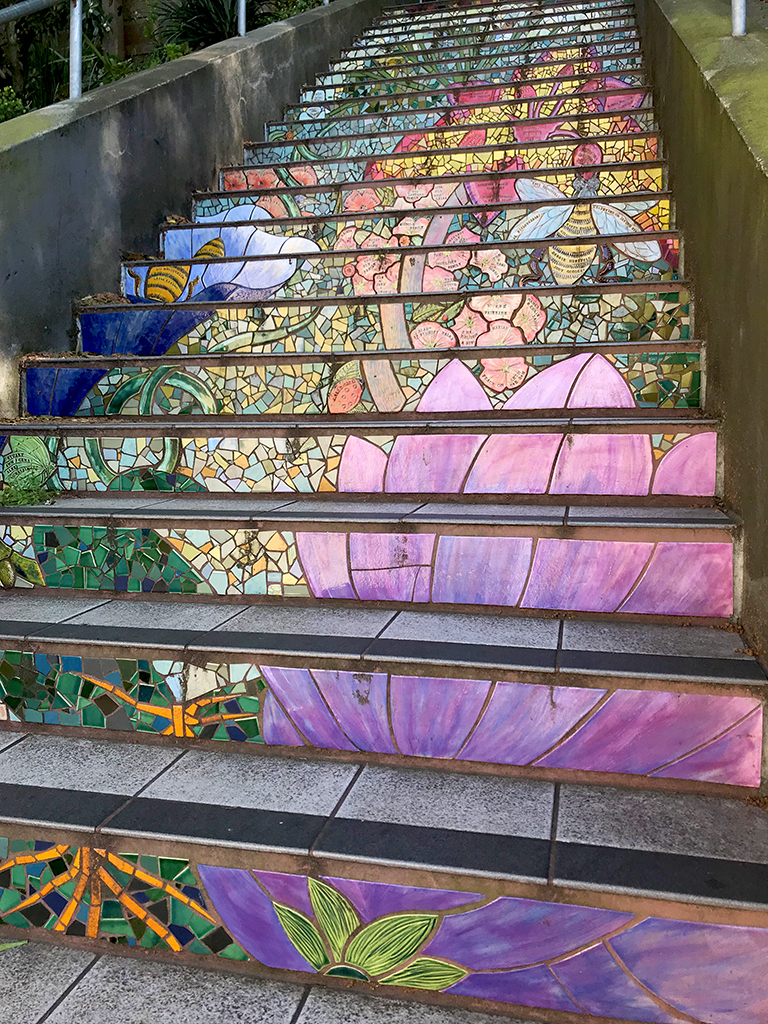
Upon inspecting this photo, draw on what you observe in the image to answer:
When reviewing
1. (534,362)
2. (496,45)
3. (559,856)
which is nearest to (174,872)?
(559,856)

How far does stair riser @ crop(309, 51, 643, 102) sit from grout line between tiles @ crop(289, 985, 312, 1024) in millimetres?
4106

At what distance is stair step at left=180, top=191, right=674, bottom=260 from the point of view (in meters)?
2.87

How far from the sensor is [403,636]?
5.41 ft

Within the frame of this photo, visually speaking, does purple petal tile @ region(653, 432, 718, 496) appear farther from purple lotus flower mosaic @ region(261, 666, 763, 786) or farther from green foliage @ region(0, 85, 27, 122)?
green foliage @ region(0, 85, 27, 122)

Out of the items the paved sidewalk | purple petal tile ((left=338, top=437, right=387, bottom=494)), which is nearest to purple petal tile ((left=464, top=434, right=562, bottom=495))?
purple petal tile ((left=338, top=437, right=387, bottom=494))

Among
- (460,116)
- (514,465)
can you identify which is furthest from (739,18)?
(460,116)

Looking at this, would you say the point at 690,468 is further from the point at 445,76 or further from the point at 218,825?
the point at 445,76

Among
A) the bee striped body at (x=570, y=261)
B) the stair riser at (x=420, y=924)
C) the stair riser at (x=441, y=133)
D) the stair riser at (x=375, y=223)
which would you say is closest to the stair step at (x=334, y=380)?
the bee striped body at (x=570, y=261)

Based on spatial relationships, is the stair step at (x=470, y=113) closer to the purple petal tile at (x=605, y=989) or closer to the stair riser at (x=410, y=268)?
the stair riser at (x=410, y=268)

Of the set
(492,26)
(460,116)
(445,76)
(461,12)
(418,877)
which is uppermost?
(461,12)

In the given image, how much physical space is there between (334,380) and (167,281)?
107 cm

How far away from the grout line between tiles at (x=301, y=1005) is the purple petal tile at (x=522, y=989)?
0.22 metres

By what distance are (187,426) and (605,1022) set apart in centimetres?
168

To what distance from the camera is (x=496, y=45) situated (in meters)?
4.88
